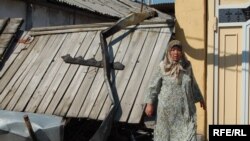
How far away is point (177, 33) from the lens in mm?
6828

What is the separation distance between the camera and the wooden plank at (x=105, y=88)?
6.13 meters

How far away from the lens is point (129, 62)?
6680 mm

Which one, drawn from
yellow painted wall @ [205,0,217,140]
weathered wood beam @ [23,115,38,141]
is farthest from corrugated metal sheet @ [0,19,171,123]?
weathered wood beam @ [23,115,38,141]

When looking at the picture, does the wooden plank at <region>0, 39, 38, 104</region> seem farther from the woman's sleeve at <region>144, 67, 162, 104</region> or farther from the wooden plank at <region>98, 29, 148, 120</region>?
the woman's sleeve at <region>144, 67, 162, 104</region>

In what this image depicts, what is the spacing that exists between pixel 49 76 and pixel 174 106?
87.4 inches

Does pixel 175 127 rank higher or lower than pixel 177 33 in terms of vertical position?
lower

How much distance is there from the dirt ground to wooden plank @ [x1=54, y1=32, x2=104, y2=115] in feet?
0.70

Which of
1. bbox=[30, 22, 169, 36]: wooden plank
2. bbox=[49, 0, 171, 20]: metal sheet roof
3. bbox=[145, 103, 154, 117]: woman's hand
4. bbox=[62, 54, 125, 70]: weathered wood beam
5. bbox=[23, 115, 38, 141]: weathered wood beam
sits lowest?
bbox=[23, 115, 38, 141]: weathered wood beam

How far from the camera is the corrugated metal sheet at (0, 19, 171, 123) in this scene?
6242mm

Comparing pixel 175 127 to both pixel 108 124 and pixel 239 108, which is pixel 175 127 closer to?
pixel 108 124

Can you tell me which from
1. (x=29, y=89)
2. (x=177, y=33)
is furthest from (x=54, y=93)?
(x=177, y=33)

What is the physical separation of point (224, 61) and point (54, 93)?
233 centimetres

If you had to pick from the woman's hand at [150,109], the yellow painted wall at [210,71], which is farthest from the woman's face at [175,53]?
the yellow painted wall at [210,71]

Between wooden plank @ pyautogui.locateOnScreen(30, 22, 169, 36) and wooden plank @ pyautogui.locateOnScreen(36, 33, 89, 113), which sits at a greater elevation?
wooden plank @ pyautogui.locateOnScreen(30, 22, 169, 36)
